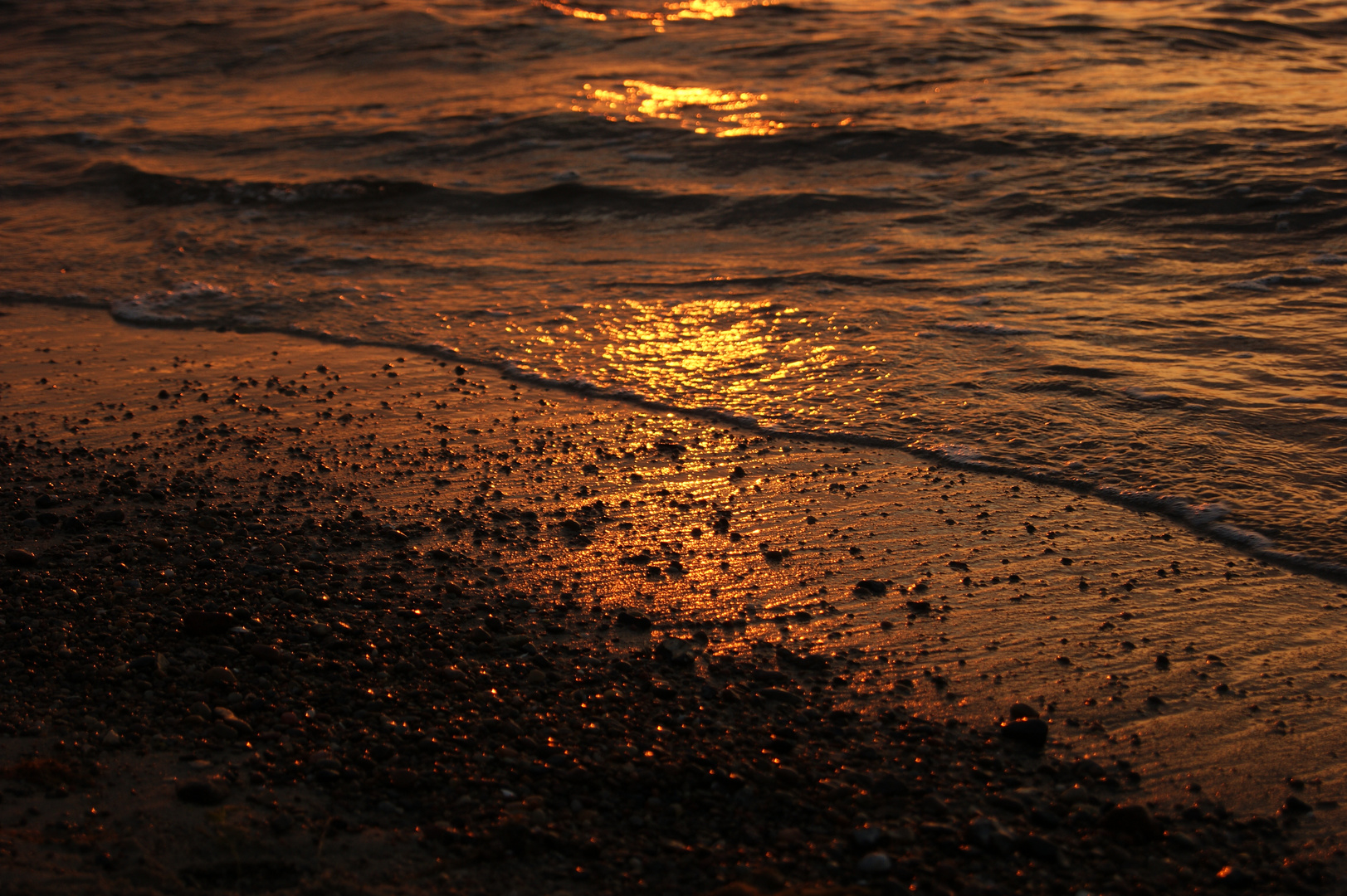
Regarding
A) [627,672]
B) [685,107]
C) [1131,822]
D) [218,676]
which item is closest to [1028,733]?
[1131,822]

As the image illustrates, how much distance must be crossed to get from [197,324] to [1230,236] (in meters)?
7.59

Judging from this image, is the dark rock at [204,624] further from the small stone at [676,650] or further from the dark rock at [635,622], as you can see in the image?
the small stone at [676,650]

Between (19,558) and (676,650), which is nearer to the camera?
(676,650)

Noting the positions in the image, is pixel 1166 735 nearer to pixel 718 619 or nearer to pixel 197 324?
pixel 718 619

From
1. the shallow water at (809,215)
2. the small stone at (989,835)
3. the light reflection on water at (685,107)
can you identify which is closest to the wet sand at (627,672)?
the small stone at (989,835)

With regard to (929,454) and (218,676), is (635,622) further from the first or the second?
(929,454)

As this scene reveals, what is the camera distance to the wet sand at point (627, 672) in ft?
8.76

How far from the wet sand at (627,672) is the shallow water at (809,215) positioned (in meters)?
0.85

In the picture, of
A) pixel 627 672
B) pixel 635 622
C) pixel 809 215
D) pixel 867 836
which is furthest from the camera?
pixel 809 215

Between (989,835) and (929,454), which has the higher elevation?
(929,454)

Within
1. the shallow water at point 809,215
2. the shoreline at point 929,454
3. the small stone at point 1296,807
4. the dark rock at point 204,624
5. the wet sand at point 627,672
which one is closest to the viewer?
the wet sand at point 627,672

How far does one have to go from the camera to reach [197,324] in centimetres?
710

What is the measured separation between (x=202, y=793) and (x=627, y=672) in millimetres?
1267

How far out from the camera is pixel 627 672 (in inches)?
134
